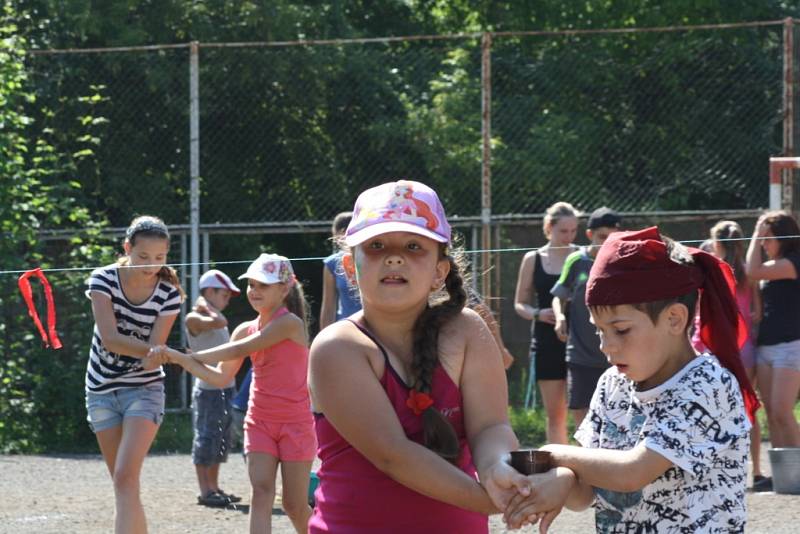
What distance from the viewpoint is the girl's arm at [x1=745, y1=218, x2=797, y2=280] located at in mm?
8430

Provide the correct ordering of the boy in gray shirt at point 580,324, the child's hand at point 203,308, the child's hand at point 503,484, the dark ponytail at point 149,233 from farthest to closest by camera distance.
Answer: the child's hand at point 203,308 < the boy in gray shirt at point 580,324 < the dark ponytail at point 149,233 < the child's hand at point 503,484

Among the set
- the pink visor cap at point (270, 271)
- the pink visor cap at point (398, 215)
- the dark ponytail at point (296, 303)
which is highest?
the pink visor cap at point (398, 215)

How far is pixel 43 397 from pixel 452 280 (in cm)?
904

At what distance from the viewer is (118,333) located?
6.35 meters

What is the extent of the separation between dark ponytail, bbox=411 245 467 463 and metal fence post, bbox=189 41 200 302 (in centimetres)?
836

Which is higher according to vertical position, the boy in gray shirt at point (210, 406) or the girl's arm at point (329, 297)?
the girl's arm at point (329, 297)

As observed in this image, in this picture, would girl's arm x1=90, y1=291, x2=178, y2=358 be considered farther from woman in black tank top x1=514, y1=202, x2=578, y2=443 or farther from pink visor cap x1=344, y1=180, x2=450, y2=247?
pink visor cap x1=344, y1=180, x2=450, y2=247

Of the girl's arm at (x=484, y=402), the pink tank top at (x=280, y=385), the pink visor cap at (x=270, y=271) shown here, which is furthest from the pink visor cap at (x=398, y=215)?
the pink visor cap at (x=270, y=271)

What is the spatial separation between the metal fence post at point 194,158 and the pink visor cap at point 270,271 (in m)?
4.38

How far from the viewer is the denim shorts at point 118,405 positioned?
6324 millimetres

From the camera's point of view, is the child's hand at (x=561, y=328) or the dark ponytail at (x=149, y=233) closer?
the dark ponytail at (x=149, y=233)

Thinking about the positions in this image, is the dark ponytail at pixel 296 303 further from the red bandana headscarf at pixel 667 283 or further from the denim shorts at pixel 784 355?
the red bandana headscarf at pixel 667 283

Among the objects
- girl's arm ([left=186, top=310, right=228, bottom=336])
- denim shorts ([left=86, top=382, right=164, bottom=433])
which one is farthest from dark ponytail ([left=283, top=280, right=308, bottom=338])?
girl's arm ([left=186, top=310, right=228, bottom=336])

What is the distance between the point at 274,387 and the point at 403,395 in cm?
391
